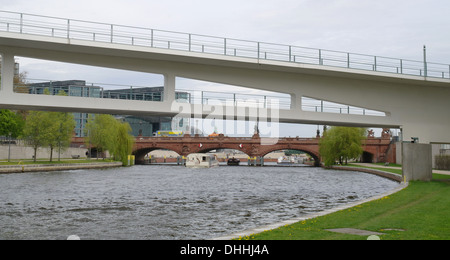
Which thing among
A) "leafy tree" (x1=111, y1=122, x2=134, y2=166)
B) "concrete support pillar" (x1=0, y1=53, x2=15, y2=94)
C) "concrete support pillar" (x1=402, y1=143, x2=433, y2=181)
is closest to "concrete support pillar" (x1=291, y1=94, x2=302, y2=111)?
"concrete support pillar" (x1=402, y1=143, x2=433, y2=181)

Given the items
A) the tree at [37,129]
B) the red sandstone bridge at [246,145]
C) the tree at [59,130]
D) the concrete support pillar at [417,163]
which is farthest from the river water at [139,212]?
the red sandstone bridge at [246,145]

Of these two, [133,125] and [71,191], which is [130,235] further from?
[133,125]

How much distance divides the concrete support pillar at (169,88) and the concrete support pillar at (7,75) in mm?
8068

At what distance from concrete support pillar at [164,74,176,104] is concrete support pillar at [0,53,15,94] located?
8068 mm

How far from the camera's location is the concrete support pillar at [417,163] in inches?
1421

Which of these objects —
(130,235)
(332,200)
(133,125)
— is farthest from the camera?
(133,125)

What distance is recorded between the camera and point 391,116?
33.7 m

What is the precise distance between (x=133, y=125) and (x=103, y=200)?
6037 inches

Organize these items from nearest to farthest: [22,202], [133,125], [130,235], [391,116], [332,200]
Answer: [130,235] < [22,202] < [332,200] < [391,116] < [133,125]

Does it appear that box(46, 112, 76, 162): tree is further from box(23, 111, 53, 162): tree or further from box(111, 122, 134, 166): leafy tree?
box(111, 122, 134, 166): leafy tree

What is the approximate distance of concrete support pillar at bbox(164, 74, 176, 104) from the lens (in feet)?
88.1

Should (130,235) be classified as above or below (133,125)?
below

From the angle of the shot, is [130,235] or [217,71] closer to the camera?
[130,235]
